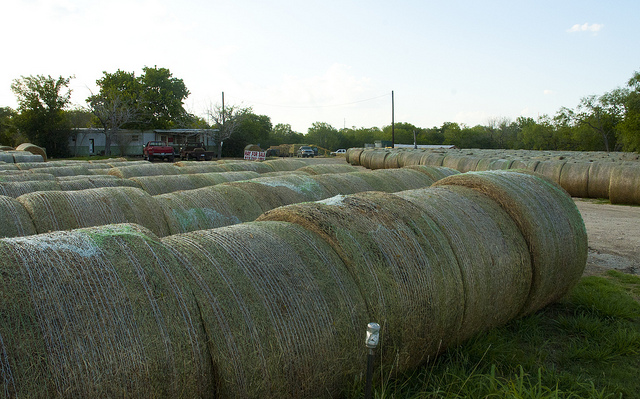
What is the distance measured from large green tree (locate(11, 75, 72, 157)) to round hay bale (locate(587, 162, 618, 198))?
46.6m

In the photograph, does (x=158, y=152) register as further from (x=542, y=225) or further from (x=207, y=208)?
(x=542, y=225)

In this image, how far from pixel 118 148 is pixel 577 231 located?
160ft

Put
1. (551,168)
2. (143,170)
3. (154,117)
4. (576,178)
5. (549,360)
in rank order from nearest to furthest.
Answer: (549,360) < (143,170) < (576,178) < (551,168) < (154,117)

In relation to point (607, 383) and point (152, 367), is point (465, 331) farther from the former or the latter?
point (152, 367)

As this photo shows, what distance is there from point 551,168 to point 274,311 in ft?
54.1

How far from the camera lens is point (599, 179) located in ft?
48.9

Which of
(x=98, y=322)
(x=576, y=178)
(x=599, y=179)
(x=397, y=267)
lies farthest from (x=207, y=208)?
(x=576, y=178)

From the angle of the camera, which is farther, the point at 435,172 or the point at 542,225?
the point at 435,172

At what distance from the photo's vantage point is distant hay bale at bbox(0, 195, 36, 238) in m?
4.25

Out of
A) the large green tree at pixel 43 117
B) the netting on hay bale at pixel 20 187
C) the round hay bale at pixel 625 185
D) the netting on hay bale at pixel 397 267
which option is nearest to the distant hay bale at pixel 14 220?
the netting on hay bale at pixel 20 187

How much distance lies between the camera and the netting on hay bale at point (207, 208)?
17.9 ft

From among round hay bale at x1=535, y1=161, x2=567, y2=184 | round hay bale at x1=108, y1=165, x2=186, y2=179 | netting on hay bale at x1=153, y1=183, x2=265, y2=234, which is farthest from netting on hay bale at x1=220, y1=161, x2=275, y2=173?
round hay bale at x1=535, y1=161, x2=567, y2=184

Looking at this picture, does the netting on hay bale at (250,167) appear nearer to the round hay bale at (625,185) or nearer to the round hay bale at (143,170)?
the round hay bale at (143,170)

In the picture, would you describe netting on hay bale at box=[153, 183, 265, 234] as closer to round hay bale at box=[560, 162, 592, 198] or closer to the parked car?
round hay bale at box=[560, 162, 592, 198]
